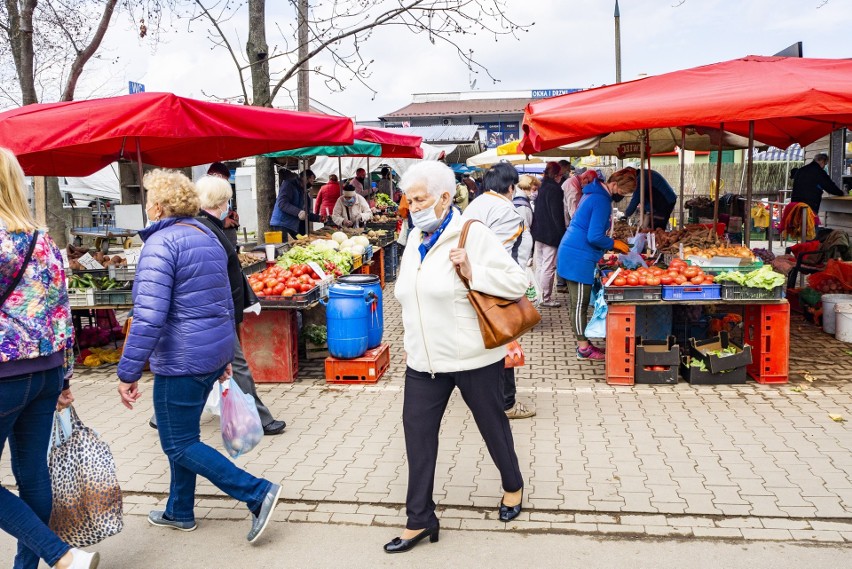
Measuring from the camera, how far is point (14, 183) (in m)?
3.14

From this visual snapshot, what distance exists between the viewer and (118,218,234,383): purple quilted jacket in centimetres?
366

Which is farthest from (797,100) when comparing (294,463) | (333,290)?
(294,463)

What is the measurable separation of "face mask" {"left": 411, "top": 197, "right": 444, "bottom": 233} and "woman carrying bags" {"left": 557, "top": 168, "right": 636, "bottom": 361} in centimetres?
399

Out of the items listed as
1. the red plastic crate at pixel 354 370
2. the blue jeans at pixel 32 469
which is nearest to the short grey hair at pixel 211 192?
the blue jeans at pixel 32 469

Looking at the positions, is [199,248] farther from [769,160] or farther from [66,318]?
[769,160]

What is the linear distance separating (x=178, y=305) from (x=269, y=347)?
3643 millimetres

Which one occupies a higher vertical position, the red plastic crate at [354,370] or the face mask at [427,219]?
the face mask at [427,219]

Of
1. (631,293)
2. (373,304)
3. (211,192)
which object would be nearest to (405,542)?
(211,192)

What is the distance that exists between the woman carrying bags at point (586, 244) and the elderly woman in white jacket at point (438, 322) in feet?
12.6

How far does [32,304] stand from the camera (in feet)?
10.3

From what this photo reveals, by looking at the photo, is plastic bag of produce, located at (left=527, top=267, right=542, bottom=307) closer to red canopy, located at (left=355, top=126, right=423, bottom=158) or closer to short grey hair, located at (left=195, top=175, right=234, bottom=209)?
red canopy, located at (left=355, top=126, right=423, bottom=158)

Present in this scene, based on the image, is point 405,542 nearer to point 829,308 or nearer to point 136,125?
point 136,125

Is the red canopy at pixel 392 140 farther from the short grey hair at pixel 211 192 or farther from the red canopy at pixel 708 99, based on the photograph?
the short grey hair at pixel 211 192

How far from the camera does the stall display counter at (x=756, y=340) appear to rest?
6.82 m
